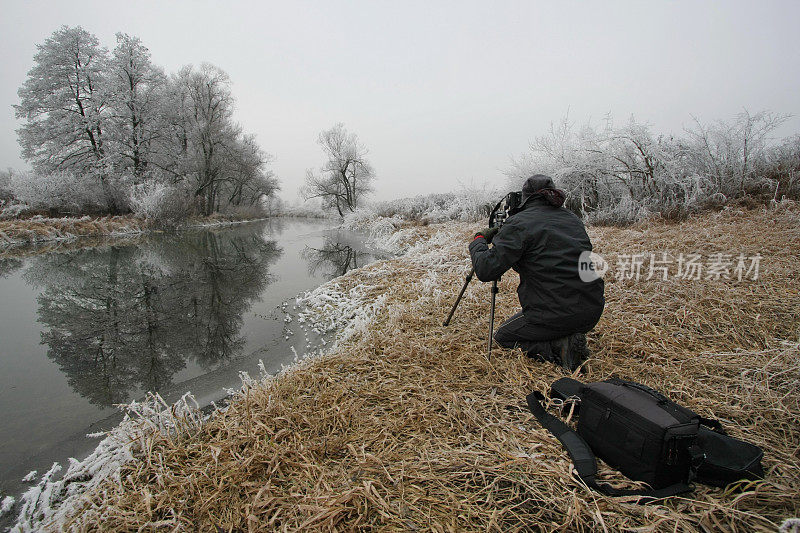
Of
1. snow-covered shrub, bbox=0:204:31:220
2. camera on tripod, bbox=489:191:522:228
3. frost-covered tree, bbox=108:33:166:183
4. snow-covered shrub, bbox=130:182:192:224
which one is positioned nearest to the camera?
camera on tripod, bbox=489:191:522:228

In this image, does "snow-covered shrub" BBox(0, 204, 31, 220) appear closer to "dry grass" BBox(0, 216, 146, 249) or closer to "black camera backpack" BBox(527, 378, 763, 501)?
"dry grass" BBox(0, 216, 146, 249)

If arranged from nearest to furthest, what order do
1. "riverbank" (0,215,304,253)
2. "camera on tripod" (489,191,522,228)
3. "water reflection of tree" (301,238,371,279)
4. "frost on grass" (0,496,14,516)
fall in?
"frost on grass" (0,496,14,516)
"camera on tripod" (489,191,522,228)
"water reflection of tree" (301,238,371,279)
"riverbank" (0,215,304,253)

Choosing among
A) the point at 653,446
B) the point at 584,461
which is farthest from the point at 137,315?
the point at 653,446

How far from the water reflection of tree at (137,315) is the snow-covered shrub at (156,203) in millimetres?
9112

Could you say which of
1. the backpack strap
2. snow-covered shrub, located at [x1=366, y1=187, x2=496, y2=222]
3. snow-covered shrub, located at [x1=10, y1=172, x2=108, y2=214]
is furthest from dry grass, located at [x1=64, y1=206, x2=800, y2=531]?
snow-covered shrub, located at [x1=10, y1=172, x2=108, y2=214]

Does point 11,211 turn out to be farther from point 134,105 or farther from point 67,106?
point 134,105

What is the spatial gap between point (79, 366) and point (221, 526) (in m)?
3.43

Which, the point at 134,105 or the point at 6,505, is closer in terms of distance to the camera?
the point at 6,505

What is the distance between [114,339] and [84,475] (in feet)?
9.18

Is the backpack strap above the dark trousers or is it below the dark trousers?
below

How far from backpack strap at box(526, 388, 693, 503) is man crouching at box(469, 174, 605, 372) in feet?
2.62

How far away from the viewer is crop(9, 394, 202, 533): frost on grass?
1.59 metres

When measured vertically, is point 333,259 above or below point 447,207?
below

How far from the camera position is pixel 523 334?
2.71 m
